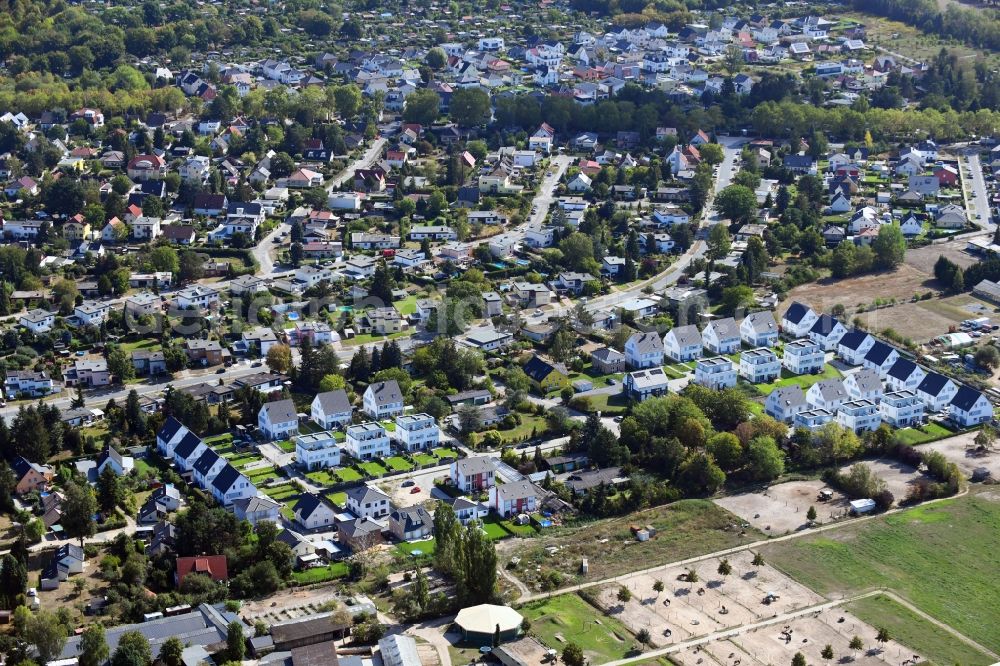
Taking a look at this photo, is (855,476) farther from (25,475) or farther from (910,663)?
(25,475)

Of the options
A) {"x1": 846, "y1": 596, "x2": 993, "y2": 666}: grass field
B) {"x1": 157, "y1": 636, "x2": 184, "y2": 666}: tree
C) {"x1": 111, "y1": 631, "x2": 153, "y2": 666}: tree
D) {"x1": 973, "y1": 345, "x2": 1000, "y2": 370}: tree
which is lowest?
{"x1": 157, "y1": 636, "x2": 184, "y2": 666}: tree

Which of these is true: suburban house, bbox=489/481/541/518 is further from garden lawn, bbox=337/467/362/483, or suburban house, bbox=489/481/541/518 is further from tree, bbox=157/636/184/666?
tree, bbox=157/636/184/666

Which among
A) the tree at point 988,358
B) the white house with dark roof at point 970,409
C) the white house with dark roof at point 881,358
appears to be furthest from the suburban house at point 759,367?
the tree at point 988,358

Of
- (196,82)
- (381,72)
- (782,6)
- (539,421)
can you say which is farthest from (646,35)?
(539,421)

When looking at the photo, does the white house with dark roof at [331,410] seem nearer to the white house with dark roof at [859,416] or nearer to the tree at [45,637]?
the tree at [45,637]

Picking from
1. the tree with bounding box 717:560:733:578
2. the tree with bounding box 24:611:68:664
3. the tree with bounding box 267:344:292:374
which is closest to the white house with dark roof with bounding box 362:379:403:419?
the tree with bounding box 267:344:292:374
